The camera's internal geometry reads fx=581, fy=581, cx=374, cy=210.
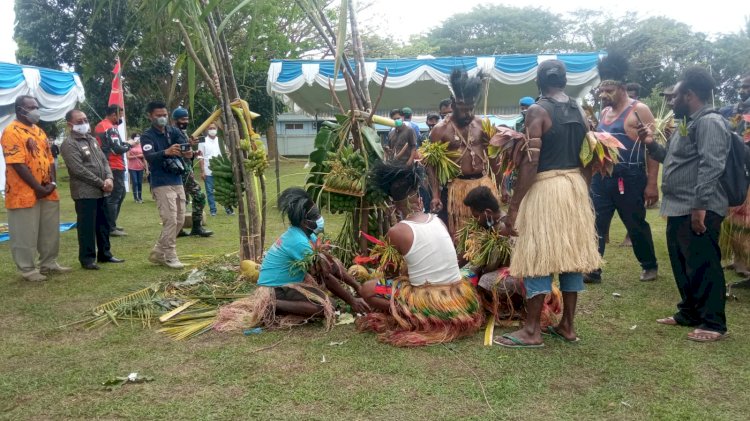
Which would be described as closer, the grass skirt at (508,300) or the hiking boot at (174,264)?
the grass skirt at (508,300)

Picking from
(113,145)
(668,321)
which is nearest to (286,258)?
(668,321)

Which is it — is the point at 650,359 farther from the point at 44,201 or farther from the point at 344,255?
the point at 44,201

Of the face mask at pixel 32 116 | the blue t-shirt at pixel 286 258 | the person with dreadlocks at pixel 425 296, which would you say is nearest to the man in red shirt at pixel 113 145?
the face mask at pixel 32 116

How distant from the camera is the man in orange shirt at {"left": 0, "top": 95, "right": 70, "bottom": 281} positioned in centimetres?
579

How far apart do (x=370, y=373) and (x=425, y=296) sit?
0.76m

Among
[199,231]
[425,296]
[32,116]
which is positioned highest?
[32,116]

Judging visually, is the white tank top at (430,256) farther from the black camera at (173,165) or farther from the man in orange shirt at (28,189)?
the man in orange shirt at (28,189)

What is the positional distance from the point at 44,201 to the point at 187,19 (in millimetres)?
2723

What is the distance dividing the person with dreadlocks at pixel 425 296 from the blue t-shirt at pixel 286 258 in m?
0.68

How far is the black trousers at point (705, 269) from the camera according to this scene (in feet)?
12.8

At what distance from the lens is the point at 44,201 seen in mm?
6191

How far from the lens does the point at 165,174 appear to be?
646 cm

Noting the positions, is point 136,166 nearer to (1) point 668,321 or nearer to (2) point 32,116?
(2) point 32,116

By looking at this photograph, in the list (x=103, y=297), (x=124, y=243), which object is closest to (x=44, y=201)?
(x=103, y=297)
